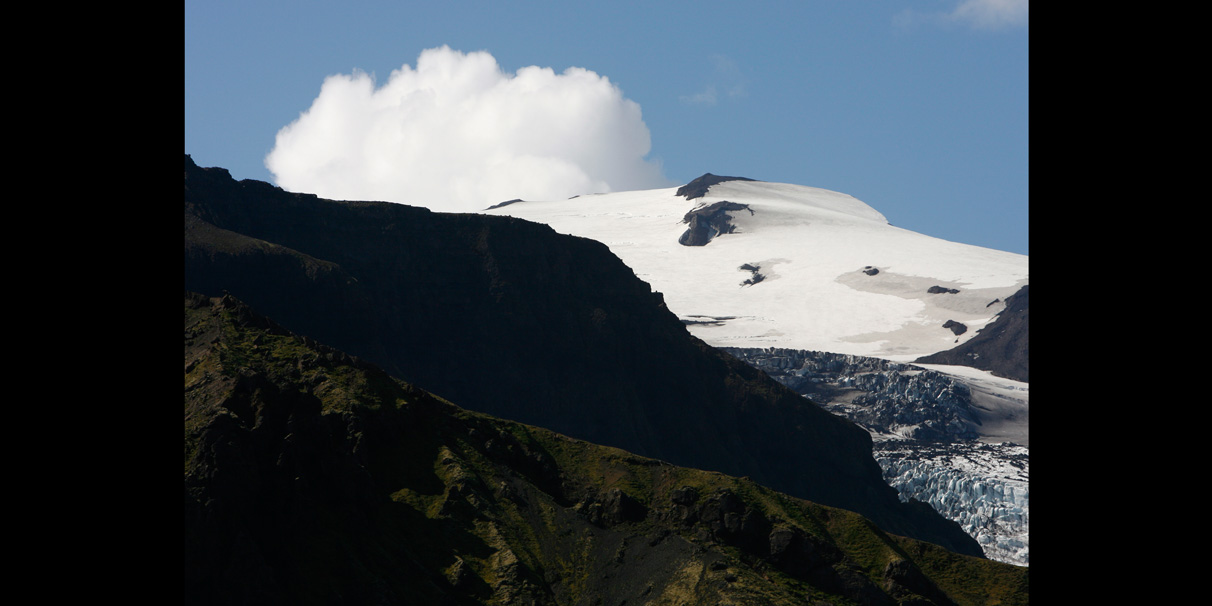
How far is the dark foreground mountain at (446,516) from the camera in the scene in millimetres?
73000

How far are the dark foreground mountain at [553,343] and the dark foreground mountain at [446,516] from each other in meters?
48.6

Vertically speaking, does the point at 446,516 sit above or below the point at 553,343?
below

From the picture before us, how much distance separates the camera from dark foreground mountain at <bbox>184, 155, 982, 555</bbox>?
15512cm

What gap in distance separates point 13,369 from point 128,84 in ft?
6.58

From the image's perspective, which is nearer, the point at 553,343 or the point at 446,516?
the point at 446,516

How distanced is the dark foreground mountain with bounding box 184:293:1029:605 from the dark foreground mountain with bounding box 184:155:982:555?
48.6 meters

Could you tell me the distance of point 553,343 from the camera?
166m

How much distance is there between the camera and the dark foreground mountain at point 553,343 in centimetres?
15512

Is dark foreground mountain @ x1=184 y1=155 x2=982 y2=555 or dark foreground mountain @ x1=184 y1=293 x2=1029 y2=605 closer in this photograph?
dark foreground mountain @ x1=184 y1=293 x2=1029 y2=605

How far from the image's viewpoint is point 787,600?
256 ft

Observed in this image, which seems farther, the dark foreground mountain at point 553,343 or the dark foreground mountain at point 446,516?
the dark foreground mountain at point 553,343

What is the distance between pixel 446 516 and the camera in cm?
8369

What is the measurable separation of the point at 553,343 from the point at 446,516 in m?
82.8
